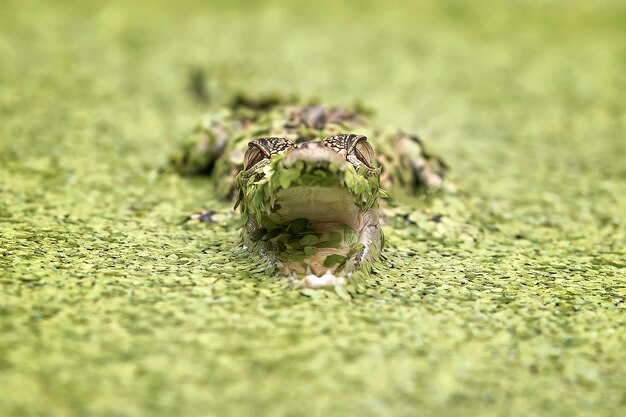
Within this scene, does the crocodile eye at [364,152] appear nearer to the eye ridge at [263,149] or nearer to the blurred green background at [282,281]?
the eye ridge at [263,149]

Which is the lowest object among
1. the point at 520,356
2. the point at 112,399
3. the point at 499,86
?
the point at 112,399

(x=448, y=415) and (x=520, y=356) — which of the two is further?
(x=520, y=356)

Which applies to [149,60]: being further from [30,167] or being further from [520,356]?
[520,356]

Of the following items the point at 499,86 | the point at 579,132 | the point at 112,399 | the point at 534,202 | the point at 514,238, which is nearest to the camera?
the point at 112,399

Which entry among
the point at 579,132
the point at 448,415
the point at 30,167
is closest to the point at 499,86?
the point at 579,132

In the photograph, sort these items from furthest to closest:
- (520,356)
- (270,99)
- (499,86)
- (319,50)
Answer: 1. (319,50)
2. (499,86)
3. (270,99)
4. (520,356)

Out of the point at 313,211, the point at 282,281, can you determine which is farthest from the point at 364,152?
the point at 282,281

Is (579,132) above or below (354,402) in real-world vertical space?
above
